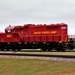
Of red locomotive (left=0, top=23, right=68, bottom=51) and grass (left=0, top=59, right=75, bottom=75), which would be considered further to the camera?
red locomotive (left=0, top=23, right=68, bottom=51)

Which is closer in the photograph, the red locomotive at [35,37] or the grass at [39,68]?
the grass at [39,68]

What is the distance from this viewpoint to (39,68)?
19.0 metres

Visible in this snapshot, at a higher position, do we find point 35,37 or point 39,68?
point 35,37

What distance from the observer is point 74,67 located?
18312mm

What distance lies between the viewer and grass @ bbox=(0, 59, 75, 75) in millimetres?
17422

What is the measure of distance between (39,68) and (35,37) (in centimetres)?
2018

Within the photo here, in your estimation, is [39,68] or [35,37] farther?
[35,37]

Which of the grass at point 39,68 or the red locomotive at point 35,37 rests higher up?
the red locomotive at point 35,37

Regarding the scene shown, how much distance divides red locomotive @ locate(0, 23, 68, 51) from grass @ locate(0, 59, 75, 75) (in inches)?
620

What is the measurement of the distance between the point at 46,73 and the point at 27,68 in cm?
252

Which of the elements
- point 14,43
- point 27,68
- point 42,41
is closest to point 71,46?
point 42,41

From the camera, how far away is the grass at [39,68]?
57.2 ft

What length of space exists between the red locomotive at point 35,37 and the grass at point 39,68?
1575cm

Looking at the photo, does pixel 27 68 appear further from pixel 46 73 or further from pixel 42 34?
pixel 42 34
